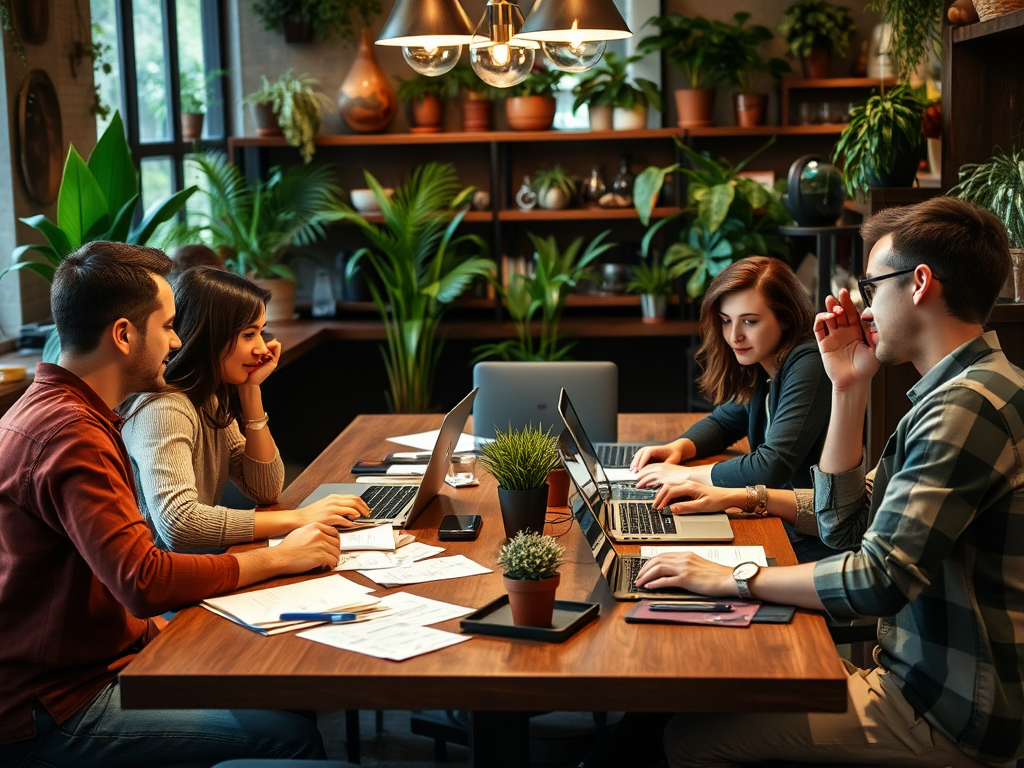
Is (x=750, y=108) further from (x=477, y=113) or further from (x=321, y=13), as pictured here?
(x=321, y=13)

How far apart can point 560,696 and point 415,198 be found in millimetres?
4170

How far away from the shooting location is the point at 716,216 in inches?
195

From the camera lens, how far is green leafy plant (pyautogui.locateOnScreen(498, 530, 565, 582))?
5.15 ft

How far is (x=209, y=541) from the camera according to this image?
208cm

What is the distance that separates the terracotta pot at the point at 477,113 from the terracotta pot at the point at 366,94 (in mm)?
392

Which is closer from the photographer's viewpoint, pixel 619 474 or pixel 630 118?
pixel 619 474

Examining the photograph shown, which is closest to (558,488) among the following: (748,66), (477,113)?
(477,113)

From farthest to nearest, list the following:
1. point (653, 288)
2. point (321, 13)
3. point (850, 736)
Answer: point (321, 13)
point (653, 288)
point (850, 736)

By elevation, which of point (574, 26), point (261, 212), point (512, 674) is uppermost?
point (574, 26)

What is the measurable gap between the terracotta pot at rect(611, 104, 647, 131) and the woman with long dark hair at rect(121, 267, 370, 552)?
3.46 meters

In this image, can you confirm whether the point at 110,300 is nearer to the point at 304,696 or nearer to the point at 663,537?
the point at 304,696

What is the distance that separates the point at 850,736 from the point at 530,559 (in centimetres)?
59

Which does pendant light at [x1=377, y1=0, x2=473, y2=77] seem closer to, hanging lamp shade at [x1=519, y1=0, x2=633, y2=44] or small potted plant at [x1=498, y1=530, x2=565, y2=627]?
hanging lamp shade at [x1=519, y1=0, x2=633, y2=44]

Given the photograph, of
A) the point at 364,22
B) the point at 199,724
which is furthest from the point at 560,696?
the point at 364,22
